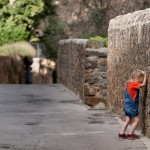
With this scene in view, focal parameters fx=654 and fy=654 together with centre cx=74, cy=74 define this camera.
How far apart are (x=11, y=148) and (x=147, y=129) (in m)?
2.09

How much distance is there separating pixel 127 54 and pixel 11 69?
60.6 feet

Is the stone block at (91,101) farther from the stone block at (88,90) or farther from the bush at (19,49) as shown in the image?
the bush at (19,49)

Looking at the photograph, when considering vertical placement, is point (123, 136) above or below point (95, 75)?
below

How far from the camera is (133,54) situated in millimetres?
10969

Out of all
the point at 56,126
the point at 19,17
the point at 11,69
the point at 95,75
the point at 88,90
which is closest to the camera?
the point at 56,126

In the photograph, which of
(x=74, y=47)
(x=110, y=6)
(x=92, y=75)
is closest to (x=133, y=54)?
(x=92, y=75)

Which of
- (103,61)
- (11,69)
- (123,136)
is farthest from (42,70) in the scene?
(123,136)

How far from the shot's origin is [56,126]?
11.5 metres

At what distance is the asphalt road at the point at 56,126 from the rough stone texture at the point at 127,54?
0.50 meters

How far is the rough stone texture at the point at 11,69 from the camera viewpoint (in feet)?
94.7

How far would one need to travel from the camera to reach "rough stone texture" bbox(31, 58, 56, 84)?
3384cm

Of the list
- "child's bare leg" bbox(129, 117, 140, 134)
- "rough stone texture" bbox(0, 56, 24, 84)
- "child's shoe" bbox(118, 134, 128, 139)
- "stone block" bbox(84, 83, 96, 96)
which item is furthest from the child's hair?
"rough stone texture" bbox(0, 56, 24, 84)

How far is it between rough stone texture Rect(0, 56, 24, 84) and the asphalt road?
11.1 m

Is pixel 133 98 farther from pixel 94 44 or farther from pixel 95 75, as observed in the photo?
pixel 94 44
